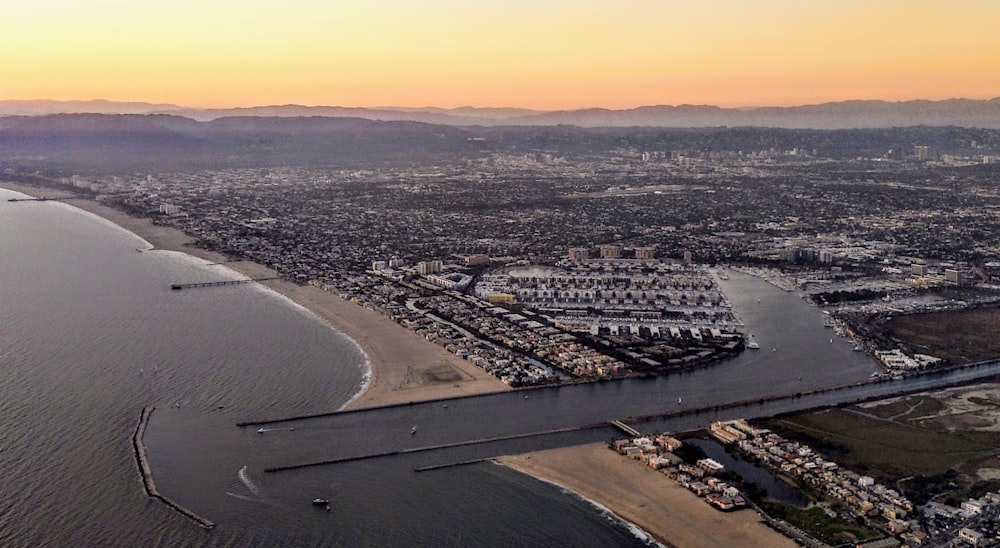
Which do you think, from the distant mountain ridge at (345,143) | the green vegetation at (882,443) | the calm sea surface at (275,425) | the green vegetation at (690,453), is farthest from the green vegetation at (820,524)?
the distant mountain ridge at (345,143)

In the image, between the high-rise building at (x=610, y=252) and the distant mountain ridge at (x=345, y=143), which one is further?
the distant mountain ridge at (x=345, y=143)

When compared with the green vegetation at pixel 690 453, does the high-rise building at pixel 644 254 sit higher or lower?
higher

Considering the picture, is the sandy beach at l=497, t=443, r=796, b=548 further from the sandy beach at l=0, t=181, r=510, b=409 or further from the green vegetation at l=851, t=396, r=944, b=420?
the green vegetation at l=851, t=396, r=944, b=420

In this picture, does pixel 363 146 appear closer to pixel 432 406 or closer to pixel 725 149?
pixel 725 149

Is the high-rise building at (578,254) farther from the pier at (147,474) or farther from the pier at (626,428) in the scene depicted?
the pier at (147,474)

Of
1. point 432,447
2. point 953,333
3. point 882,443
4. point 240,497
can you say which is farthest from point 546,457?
point 953,333

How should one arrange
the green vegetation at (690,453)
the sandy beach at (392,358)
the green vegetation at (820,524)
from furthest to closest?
1. the sandy beach at (392,358)
2. the green vegetation at (690,453)
3. the green vegetation at (820,524)

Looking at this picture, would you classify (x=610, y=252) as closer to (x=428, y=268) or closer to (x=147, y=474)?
(x=428, y=268)

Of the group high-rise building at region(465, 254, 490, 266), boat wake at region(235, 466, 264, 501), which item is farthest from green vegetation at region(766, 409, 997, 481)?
high-rise building at region(465, 254, 490, 266)
